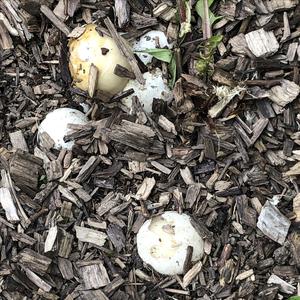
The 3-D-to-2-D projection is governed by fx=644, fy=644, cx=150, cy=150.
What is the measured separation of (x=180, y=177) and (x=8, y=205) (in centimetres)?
71

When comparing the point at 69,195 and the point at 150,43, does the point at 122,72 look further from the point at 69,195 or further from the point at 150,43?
the point at 69,195

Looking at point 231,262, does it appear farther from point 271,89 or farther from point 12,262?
point 12,262

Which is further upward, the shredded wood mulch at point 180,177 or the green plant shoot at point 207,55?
the green plant shoot at point 207,55

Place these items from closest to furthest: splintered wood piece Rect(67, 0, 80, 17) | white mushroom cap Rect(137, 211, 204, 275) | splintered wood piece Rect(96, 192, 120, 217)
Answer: white mushroom cap Rect(137, 211, 204, 275), splintered wood piece Rect(96, 192, 120, 217), splintered wood piece Rect(67, 0, 80, 17)

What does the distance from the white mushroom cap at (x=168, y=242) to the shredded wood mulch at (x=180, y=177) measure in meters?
0.06

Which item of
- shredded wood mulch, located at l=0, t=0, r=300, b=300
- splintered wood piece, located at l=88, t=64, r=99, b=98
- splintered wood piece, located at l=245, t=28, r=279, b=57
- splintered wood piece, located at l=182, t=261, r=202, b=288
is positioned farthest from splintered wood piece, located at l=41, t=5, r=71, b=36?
splintered wood piece, located at l=182, t=261, r=202, b=288

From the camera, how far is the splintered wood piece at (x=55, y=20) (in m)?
2.72

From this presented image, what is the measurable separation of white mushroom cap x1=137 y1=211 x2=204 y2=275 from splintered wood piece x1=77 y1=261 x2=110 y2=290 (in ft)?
0.57

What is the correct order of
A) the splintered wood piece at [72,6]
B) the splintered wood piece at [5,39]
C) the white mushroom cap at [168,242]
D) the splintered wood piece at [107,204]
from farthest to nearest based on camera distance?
the splintered wood piece at [5,39], the splintered wood piece at [72,6], the splintered wood piece at [107,204], the white mushroom cap at [168,242]

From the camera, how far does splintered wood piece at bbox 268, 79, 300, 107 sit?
248 centimetres

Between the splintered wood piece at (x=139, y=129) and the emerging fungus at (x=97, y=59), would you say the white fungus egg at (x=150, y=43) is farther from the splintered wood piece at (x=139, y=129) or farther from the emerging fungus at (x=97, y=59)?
the splintered wood piece at (x=139, y=129)

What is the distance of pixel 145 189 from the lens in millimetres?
2576

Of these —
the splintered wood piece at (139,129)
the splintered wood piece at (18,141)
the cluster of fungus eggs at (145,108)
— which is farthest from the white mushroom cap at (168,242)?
the splintered wood piece at (18,141)

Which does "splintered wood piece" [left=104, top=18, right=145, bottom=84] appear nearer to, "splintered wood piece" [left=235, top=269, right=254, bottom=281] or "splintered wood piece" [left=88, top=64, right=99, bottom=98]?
"splintered wood piece" [left=88, top=64, right=99, bottom=98]
